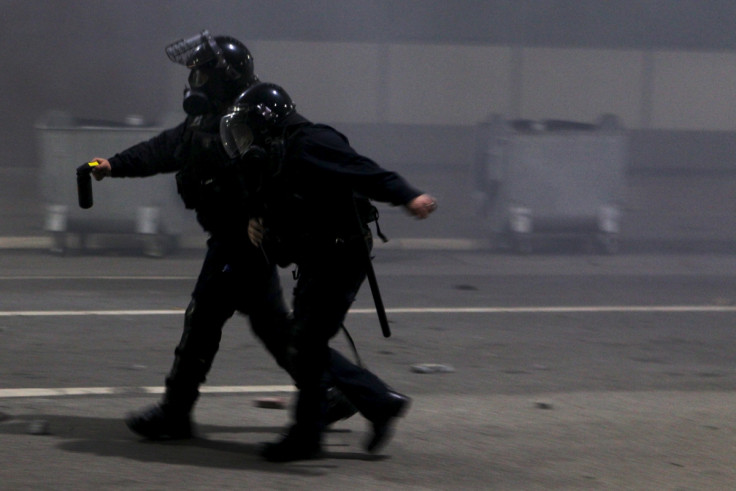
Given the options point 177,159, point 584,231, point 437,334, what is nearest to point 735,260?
point 584,231

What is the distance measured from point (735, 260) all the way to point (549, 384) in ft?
22.5

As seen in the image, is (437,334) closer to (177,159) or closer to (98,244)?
(177,159)

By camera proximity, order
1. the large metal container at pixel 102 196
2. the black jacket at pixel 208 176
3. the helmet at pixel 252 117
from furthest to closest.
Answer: the large metal container at pixel 102 196 → the black jacket at pixel 208 176 → the helmet at pixel 252 117

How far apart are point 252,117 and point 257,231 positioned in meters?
0.45

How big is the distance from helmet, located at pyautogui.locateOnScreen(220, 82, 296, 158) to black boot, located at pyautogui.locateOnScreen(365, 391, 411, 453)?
118 cm

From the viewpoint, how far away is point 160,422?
16.1ft

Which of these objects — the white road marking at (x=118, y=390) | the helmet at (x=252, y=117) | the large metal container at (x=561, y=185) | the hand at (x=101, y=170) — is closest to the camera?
the helmet at (x=252, y=117)

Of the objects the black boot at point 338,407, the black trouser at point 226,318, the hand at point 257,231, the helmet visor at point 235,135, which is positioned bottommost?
the black boot at point 338,407

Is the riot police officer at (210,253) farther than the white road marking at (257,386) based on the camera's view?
No

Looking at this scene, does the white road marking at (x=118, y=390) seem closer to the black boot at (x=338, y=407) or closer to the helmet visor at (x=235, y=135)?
the black boot at (x=338, y=407)

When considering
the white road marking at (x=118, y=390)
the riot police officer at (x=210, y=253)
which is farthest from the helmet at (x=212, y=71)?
the white road marking at (x=118, y=390)

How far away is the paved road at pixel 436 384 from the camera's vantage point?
462 centimetres

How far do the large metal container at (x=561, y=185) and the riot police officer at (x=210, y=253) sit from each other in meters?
8.19

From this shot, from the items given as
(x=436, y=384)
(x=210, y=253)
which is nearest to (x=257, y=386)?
(x=436, y=384)
